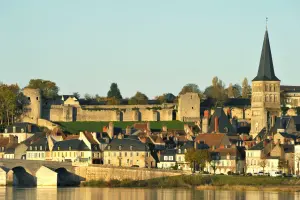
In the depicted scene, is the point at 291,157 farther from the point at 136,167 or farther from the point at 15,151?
the point at 15,151

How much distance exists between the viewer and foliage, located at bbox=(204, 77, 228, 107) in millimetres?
131650

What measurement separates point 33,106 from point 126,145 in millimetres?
31020

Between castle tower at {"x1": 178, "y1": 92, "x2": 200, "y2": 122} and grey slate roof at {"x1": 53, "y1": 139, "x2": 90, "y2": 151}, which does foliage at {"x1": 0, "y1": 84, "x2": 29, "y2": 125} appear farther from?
grey slate roof at {"x1": 53, "y1": 139, "x2": 90, "y2": 151}

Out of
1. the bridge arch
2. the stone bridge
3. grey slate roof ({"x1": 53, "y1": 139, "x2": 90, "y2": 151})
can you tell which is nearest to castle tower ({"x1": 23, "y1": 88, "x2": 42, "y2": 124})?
grey slate roof ({"x1": 53, "y1": 139, "x2": 90, "y2": 151})

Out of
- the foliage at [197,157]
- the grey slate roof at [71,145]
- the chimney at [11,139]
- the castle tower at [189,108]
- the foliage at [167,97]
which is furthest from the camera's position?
the foliage at [167,97]

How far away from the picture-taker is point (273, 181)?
273 ft

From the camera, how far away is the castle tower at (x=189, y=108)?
125688 mm

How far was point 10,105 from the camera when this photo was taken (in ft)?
408

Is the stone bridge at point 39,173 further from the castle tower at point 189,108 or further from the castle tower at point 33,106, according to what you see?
the castle tower at point 189,108

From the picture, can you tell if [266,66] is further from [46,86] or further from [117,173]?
[46,86]

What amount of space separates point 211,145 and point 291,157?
30.4ft

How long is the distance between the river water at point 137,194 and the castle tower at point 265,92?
103ft

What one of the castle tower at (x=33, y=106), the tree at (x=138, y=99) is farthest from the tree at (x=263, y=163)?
the tree at (x=138, y=99)

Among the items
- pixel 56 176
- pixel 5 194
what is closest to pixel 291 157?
pixel 56 176
